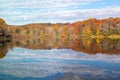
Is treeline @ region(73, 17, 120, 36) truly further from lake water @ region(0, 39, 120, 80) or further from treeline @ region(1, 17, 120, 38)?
lake water @ region(0, 39, 120, 80)

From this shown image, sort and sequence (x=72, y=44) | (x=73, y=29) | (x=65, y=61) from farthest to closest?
(x=72, y=44)
(x=73, y=29)
(x=65, y=61)

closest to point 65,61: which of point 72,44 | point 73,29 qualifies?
point 73,29

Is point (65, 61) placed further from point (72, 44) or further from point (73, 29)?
point (72, 44)

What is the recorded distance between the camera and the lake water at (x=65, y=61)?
5.91 meters

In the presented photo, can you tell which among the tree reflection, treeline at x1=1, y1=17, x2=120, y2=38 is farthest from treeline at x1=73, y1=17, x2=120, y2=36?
the tree reflection

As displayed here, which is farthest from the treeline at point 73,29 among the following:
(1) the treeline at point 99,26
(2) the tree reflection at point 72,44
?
(2) the tree reflection at point 72,44

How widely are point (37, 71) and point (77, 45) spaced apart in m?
3.71

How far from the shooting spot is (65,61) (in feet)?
24.5

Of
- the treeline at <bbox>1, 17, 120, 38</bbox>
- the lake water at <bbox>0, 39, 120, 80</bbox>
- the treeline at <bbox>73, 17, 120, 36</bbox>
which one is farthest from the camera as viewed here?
the treeline at <bbox>1, 17, 120, 38</bbox>

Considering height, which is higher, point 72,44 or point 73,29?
point 73,29

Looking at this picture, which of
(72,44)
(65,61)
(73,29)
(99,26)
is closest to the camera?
(65,61)

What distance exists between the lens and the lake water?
233 inches

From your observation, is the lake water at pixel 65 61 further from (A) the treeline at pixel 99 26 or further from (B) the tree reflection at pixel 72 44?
(A) the treeline at pixel 99 26

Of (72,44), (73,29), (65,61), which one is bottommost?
(65,61)
